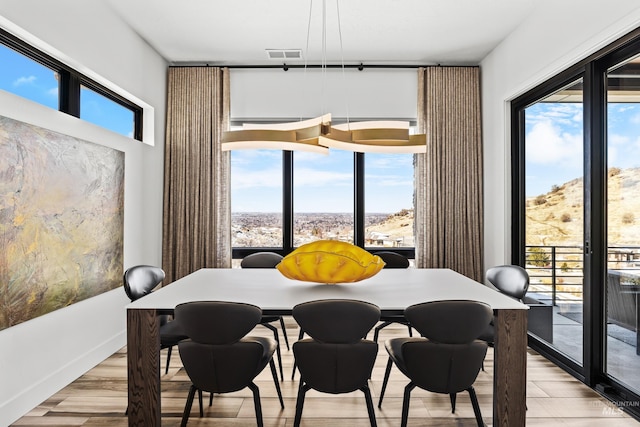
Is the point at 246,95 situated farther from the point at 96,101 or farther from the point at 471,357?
the point at 471,357

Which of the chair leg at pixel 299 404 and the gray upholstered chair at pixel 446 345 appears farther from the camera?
the chair leg at pixel 299 404

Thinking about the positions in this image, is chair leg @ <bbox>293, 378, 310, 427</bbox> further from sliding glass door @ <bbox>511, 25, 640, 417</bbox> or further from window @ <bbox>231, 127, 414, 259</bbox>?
window @ <bbox>231, 127, 414, 259</bbox>

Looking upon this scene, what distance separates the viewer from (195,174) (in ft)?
15.1

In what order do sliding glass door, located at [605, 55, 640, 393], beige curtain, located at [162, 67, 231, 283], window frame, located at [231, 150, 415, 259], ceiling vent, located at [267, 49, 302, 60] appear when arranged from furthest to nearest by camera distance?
window frame, located at [231, 150, 415, 259]
beige curtain, located at [162, 67, 231, 283]
ceiling vent, located at [267, 49, 302, 60]
sliding glass door, located at [605, 55, 640, 393]

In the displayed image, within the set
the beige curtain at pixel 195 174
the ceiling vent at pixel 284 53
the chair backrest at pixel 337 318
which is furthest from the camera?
the beige curtain at pixel 195 174

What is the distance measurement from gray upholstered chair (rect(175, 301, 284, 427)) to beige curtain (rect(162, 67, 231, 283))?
107 inches

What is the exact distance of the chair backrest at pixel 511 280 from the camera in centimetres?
263

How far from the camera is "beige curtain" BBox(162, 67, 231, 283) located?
458 centimetres

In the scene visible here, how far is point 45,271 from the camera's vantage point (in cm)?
260

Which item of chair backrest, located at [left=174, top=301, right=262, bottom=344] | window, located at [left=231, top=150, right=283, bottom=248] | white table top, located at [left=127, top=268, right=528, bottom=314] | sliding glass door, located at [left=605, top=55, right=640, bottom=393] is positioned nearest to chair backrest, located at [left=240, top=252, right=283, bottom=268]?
white table top, located at [left=127, top=268, right=528, bottom=314]

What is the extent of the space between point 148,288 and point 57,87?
1.68m

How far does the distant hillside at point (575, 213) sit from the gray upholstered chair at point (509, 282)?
0.61 meters

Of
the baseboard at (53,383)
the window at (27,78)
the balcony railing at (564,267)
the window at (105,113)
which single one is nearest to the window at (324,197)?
the window at (105,113)

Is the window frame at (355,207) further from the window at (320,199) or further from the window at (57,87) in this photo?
the window at (57,87)
